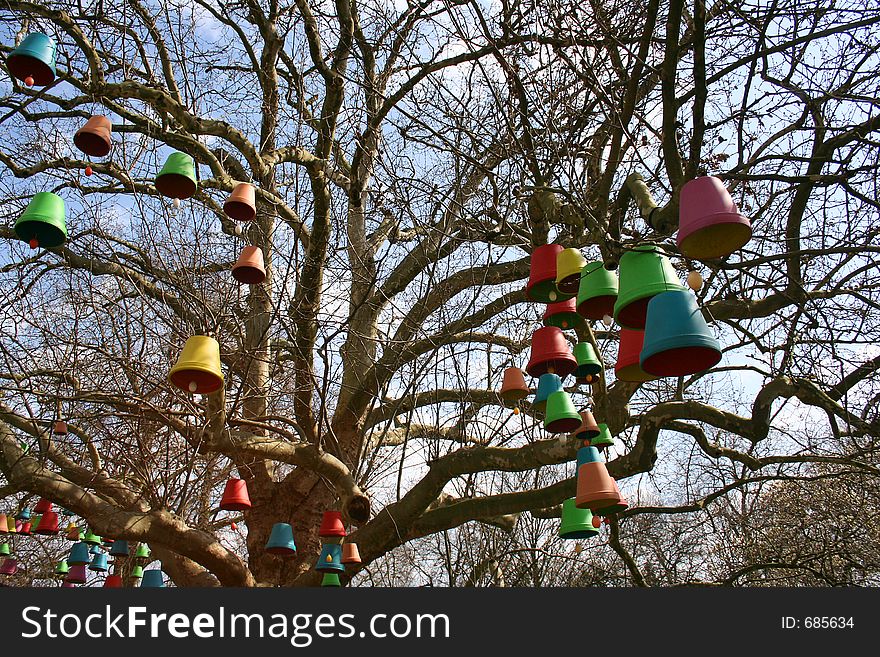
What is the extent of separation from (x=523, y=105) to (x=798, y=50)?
6.53 ft

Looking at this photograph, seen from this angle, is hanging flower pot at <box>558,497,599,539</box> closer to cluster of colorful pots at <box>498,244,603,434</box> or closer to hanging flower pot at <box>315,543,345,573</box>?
cluster of colorful pots at <box>498,244,603,434</box>

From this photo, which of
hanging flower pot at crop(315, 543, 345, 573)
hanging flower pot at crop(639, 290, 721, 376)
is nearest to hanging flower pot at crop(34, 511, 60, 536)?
hanging flower pot at crop(315, 543, 345, 573)

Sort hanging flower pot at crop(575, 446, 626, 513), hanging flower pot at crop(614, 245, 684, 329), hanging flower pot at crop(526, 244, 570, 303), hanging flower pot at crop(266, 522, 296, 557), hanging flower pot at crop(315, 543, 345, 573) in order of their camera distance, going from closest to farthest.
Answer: hanging flower pot at crop(614, 245, 684, 329) → hanging flower pot at crop(526, 244, 570, 303) → hanging flower pot at crop(575, 446, 626, 513) → hanging flower pot at crop(315, 543, 345, 573) → hanging flower pot at crop(266, 522, 296, 557)

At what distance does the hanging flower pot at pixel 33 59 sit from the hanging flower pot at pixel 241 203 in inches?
48.9

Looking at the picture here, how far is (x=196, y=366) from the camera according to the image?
3.75 metres

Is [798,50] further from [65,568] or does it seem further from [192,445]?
[65,568]

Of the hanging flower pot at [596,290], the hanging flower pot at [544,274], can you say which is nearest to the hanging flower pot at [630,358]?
the hanging flower pot at [596,290]

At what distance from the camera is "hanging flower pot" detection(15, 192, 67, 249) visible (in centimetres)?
392

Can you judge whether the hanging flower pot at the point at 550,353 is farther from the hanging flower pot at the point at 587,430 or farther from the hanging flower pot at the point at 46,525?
the hanging flower pot at the point at 46,525

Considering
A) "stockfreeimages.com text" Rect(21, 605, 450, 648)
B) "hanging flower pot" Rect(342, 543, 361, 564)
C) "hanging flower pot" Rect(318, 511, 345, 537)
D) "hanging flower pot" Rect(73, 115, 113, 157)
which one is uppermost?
"hanging flower pot" Rect(73, 115, 113, 157)

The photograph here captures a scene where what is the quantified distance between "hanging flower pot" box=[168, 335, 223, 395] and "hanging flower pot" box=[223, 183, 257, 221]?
0.96m

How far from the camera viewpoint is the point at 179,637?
428cm

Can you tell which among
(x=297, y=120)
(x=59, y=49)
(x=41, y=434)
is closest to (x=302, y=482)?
(x=41, y=434)

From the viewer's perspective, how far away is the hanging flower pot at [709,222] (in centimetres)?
245
